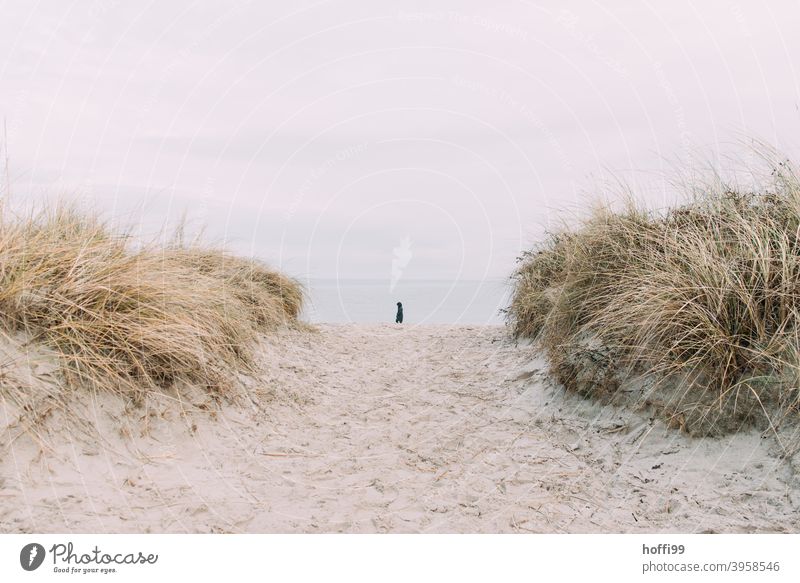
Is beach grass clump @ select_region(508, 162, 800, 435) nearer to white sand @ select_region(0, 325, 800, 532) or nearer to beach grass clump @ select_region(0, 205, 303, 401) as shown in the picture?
white sand @ select_region(0, 325, 800, 532)

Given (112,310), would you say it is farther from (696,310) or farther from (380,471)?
(696,310)

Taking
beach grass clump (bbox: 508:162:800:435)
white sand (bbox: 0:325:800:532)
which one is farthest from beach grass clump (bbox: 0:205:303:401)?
beach grass clump (bbox: 508:162:800:435)

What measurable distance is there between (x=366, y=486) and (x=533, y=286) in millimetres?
4249

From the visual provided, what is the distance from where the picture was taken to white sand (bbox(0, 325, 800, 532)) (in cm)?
301

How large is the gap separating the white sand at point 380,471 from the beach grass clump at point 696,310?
24 cm

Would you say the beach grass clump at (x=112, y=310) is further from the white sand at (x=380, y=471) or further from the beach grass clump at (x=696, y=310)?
the beach grass clump at (x=696, y=310)

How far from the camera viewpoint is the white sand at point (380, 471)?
3008 mm

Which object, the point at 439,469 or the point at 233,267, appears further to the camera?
the point at 233,267

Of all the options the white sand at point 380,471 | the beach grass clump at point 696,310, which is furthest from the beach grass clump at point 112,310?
the beach grass clump at point 696,310

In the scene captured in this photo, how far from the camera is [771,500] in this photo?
3.14 meters

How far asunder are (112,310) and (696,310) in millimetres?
4076

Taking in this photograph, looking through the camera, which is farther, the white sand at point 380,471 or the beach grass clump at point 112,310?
the beach grass clump at point 112,310

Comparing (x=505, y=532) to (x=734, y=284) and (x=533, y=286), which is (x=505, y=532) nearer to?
(x=734, y=284)

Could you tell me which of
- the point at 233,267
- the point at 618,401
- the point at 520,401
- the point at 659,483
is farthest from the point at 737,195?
the point at 233,267
